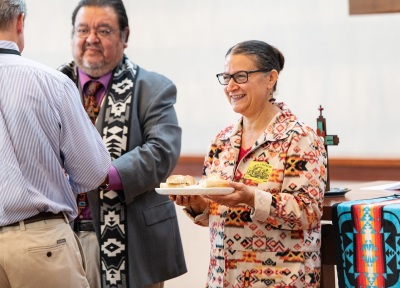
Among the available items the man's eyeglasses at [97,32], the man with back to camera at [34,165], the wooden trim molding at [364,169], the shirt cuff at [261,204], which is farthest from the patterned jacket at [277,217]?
the wooden trim molding at [364,169]

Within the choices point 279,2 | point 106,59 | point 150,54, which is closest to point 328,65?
point 279,2

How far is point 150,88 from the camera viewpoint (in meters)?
3.71

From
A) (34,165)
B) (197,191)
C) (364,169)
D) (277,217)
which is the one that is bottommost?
(364,169)

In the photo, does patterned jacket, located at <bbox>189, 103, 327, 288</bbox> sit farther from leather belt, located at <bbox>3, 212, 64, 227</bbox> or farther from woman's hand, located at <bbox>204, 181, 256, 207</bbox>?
leather belt, located at <bbox>3, 212, 64, 227</bbox>

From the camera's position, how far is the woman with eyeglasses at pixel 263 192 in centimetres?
280

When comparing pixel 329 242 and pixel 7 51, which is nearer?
pixel 7 51

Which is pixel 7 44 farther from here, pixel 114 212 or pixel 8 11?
pixel 114 212

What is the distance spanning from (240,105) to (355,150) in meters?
2.03

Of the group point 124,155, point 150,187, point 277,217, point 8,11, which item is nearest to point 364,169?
point 150,187

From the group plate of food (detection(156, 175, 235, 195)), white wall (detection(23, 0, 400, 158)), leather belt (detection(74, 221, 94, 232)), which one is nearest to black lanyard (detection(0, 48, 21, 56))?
plate of food (detection(156, 175, 235, 195))

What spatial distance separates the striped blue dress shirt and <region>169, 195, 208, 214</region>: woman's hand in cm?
35

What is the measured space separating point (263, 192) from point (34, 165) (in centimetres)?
74

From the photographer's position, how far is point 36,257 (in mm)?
2652

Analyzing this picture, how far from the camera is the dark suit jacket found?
3.54 m
